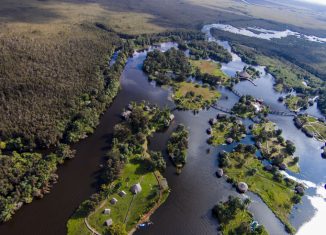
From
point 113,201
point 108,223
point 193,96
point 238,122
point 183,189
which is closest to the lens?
point 108,223

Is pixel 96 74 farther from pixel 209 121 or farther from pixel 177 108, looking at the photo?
pixel 209 121

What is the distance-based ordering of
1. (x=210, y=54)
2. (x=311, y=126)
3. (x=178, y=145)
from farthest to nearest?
(x=210, y=54) → (x=311, y=126) → (x=178, y=145)

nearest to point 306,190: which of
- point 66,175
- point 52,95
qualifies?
point 66,175

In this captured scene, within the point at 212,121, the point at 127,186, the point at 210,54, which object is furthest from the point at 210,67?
the point at 127,186

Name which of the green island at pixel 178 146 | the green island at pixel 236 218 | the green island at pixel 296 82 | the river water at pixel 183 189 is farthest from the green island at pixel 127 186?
the green island at pixel 296 82

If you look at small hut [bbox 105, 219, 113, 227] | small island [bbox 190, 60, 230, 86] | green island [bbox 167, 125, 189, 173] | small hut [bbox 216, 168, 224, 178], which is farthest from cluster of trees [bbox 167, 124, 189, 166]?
small island [bbox 190, 60, 230, 86]

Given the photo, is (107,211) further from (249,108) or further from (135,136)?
(249,108)

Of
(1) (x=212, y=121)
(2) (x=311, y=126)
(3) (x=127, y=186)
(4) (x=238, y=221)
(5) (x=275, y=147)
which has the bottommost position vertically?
(2) (x=311, y=126)
